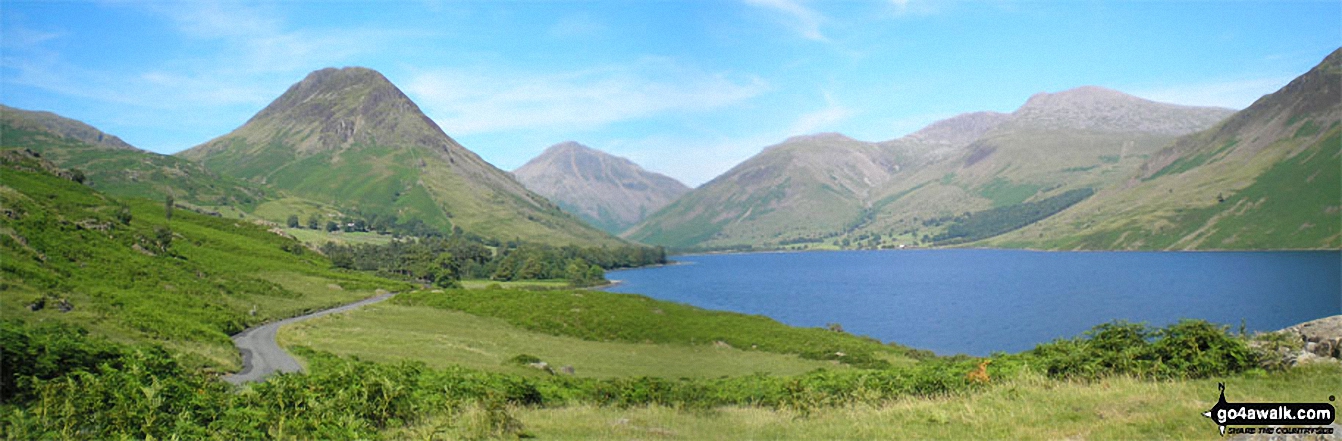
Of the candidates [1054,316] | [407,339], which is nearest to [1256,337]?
[407,339]

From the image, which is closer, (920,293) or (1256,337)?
(1256,337)

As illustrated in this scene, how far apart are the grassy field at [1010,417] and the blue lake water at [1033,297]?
2495 inches

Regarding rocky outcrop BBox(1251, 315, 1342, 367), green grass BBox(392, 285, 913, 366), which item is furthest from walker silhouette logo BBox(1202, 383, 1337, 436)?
green grass BBox(392, 285, 913, 366)

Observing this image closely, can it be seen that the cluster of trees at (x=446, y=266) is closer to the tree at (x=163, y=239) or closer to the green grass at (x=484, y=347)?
the tree at (x=163, y=239)

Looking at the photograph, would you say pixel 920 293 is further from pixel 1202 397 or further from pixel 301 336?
pixel 1202 397

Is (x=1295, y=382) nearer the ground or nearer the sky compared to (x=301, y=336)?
nearer the sky

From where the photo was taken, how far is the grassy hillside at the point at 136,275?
4109 centimetres

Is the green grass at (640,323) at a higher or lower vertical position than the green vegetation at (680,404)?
lower

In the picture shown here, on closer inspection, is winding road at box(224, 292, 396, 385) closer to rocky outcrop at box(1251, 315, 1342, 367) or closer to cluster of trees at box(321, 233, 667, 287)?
rocky outcrop at box(1251, 315, 1342, 367)

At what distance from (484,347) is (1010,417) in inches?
1733

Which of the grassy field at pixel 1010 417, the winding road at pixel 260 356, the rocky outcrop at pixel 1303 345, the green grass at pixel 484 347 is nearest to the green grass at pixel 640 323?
the green grass at pixel 484 347

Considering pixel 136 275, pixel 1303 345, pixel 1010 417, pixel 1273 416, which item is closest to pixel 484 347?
pixel 136 275

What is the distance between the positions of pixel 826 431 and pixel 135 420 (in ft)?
41.7

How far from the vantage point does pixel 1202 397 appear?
11617mm
